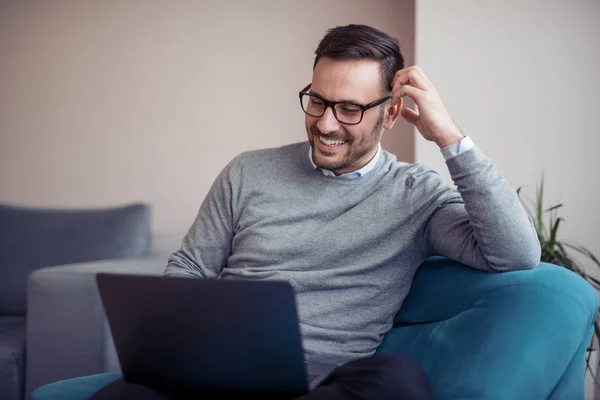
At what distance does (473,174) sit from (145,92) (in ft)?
6.60

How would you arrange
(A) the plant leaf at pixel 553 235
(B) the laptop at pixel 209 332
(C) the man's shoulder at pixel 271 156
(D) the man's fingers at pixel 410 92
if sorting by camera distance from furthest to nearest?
(A) the plant leaf at pixel 553 235
(C) the man's shoulder at pixel 271 156
(D) the man's fingers at pixel 410 92
(B) the laptop at pixel 209 332

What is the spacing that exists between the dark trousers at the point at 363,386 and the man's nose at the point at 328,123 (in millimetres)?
629

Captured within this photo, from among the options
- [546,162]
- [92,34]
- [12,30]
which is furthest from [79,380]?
[12,30]

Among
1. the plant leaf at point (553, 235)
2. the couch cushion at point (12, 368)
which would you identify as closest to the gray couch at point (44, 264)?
the couch cushion at point (12, 368)

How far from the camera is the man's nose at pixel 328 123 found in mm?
1686

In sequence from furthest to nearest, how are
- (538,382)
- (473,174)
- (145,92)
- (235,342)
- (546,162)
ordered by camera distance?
(145,92) < (546,162) < (473,174) < (538,382) < (235,342)

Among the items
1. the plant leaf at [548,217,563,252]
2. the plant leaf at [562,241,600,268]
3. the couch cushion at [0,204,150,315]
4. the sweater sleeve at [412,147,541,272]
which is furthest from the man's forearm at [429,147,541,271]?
the couch cushion at [0,204,150,315]

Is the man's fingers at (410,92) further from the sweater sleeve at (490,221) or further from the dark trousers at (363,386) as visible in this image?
the dark trousers at (363,386)

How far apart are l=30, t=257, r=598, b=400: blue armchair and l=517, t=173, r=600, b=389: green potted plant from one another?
0.80 m

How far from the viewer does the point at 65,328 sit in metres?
2.31

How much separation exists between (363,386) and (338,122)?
72 cm

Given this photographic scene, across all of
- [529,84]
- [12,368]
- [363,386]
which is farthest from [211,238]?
[529,84]

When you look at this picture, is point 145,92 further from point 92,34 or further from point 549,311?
point 549,311

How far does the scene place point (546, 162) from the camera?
247 cm
